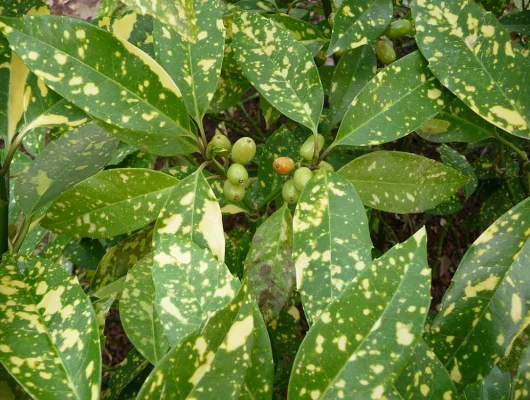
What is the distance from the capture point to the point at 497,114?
93cm

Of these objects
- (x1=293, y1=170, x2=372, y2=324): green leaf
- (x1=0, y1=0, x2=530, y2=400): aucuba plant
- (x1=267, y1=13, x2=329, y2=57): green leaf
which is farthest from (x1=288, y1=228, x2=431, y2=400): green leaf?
(x1=267, y1=13, x2=329, y2=57): green leaf

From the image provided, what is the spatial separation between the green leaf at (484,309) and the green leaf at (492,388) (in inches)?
1.3

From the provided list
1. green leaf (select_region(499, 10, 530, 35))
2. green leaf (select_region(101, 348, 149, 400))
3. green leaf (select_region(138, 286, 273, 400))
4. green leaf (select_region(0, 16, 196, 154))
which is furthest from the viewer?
green leaf (select_region(499, 10, 530, 35))

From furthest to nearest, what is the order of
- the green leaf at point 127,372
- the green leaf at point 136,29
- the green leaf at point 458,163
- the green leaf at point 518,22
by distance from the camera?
the green leaf at point 458,163 → the green leaf at point 518,22 → the green leaf at point 127,372 → the green leaf at point 136,29

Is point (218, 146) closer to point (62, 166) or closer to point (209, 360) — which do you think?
point (62, 166)

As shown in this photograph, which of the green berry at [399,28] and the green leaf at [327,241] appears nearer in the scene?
the green leaf at [327,241]

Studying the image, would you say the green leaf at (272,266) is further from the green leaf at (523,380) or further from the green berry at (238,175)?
the green leaf at (523,380)

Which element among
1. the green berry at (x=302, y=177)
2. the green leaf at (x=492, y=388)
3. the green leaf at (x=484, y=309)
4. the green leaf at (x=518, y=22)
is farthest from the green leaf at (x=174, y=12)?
the green leaf at (x=518, y=22)

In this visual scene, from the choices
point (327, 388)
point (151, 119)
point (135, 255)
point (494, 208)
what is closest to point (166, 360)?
point (327, 388)

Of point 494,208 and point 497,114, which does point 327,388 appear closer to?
point 497,114

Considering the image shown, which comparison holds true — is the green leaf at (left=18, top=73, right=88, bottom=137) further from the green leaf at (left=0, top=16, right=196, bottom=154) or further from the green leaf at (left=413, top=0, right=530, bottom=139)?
the green leaf at (left=413, top=0, right=530, bottom=139)

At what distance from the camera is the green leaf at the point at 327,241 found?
0.79 meters

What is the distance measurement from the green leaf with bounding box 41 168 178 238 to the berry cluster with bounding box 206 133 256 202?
0.34ft

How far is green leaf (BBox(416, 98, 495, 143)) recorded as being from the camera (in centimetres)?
109
